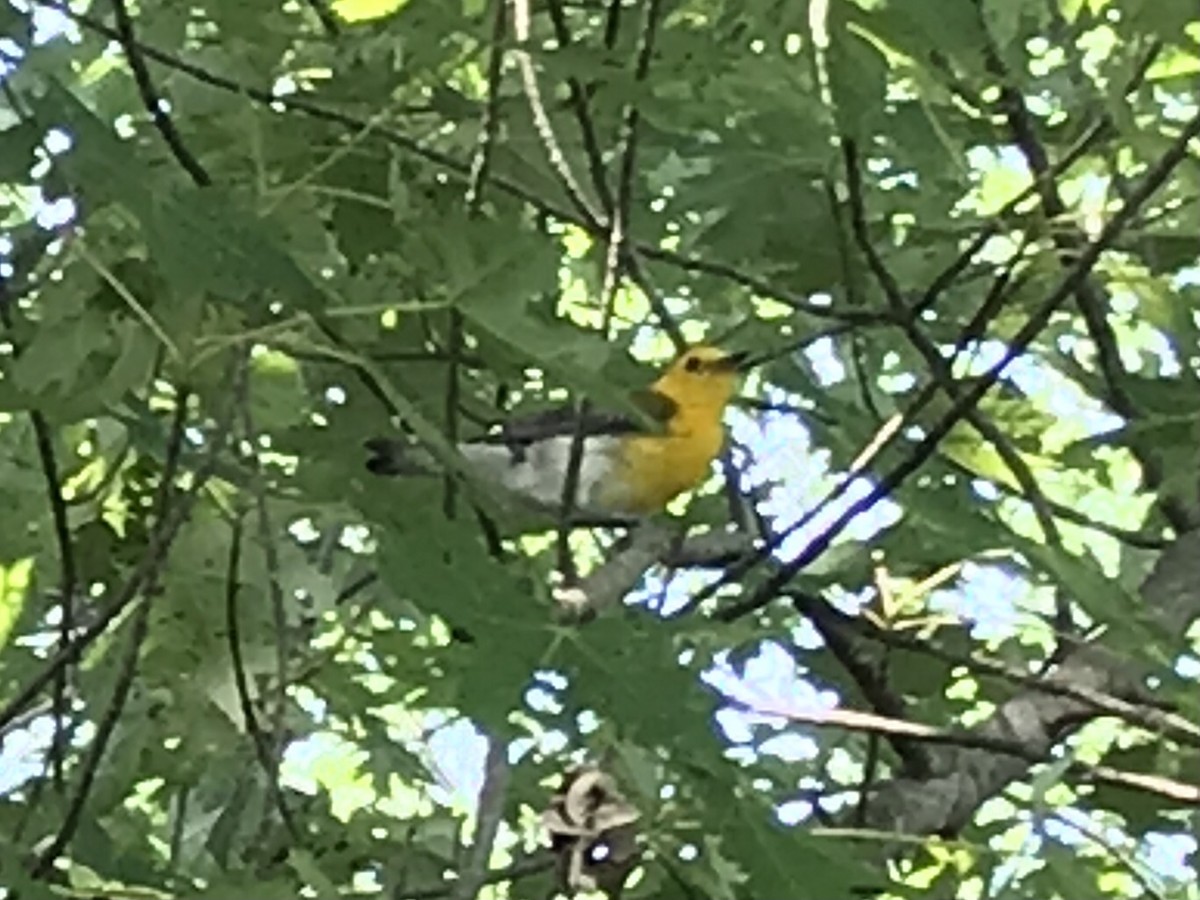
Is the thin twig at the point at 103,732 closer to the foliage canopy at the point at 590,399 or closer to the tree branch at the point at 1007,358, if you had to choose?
the foliage canopy at the point at 590,399

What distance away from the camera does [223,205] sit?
865 millimetres

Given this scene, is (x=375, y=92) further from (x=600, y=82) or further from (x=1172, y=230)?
(x=1172, y=230)

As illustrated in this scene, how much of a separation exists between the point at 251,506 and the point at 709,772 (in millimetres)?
506

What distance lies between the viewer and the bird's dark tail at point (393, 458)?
1267 millimetres

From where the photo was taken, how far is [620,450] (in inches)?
91.6

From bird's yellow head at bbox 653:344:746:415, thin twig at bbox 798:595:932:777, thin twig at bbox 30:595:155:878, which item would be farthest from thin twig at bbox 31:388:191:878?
bird's yellow head at bbox 653:344:746:415

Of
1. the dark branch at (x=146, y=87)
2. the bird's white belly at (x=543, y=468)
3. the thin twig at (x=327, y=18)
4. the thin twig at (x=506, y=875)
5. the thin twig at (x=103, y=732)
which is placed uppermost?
the bird's white belly at (x=543, y=468)

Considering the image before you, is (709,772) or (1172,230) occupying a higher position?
(1172,230)

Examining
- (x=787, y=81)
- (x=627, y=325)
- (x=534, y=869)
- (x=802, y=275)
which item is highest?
(x=627, y=325)

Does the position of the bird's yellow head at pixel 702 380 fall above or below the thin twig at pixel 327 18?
above

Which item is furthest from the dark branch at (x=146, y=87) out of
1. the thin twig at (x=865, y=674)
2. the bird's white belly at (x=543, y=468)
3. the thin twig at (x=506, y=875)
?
the thin twig at (x=865, y=674)

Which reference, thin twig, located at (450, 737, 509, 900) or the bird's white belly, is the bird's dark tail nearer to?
the bird's white belly

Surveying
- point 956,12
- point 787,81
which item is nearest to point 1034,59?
point 787,81

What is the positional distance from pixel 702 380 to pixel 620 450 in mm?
422
